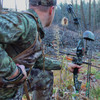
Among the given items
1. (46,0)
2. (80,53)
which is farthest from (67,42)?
(46,0)

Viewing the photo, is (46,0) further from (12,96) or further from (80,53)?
(80,53)

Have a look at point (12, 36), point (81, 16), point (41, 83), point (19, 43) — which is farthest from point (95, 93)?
point (81, 16)

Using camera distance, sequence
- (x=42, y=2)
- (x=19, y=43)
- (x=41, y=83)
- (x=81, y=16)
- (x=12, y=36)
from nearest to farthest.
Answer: (x=12, y=36) → (x=19, y=43) → (x=42, y=2) → (x=41, y=83) → (x=81, y=16)

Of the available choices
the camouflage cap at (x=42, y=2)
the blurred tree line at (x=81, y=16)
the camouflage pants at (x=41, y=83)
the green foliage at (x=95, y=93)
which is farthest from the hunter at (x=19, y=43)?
the blurred tree line at (x=81, y=16)

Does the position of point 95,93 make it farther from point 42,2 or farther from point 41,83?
point 42,2

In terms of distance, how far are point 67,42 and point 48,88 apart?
1040 centimetres

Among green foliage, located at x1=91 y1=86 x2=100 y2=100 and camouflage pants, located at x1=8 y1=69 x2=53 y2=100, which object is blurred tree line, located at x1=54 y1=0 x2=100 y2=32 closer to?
green foliage, located at x1=91 y1=86 x2=100 y2=100

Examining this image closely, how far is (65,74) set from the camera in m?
2.59

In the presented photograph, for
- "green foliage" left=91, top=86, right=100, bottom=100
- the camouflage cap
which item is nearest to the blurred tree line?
"green foliage" left=91, top=86, right=100, bottom=100

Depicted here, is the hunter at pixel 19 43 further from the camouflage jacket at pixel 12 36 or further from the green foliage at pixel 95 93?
the green foliage at pixel 95 93

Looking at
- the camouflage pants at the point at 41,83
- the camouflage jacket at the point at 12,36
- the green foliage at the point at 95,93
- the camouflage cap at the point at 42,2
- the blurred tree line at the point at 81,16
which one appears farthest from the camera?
the blurred tree line at the point at 81,16

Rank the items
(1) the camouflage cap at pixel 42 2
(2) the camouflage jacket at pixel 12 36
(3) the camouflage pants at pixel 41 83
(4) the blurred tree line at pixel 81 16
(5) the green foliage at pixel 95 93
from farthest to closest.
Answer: (4) the blurred tree line at pixel 81 16 → (5) the green foliage at pixel 95 93 → (3) the camouflage pants at pixel 41 83 → (1) the camouflage cap at pixel 42 2 → (2) the camouflage jacket at pixel 12 36

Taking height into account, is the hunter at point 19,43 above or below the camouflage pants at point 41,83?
above

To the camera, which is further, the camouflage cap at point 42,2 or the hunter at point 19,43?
the camouflage cap at point 42,2
